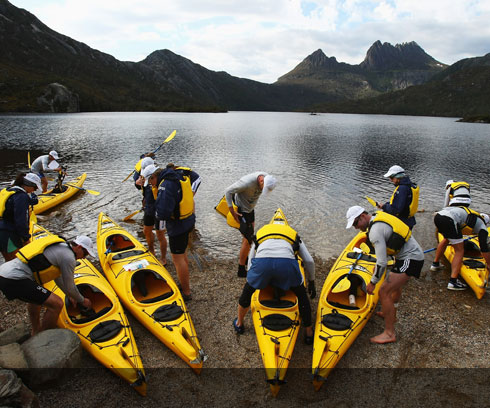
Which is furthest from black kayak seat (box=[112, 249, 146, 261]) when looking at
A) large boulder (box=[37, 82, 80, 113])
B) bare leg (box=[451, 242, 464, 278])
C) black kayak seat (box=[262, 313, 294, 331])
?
large boulder (box=[37, 82, 80, 113])

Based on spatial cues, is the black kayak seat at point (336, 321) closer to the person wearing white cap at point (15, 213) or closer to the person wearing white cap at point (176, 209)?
the person wearing white cap at point (176, 209)

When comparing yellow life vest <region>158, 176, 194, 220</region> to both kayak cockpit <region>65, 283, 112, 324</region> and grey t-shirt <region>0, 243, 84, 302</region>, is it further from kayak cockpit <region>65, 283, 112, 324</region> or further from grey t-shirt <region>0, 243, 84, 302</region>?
kayak cockpit <region>65, 283, 112, 324</region>

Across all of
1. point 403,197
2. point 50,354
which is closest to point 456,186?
point 403,197

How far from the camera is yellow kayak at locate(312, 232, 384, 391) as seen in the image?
4.81 meters

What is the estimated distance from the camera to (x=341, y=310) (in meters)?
5.83

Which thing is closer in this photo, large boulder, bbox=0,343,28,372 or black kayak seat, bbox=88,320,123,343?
large boulder, bbox=0,343,28,372

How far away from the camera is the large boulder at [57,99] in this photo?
9407 centimetres

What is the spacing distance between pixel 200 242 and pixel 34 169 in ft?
28.3

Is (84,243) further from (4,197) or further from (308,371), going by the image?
(308,371)

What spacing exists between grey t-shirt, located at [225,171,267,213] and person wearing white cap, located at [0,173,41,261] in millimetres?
4150

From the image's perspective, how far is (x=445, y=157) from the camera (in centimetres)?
3072

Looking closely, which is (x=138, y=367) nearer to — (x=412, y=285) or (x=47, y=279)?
(x=47, y=279)

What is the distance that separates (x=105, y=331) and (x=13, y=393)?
1547 mm

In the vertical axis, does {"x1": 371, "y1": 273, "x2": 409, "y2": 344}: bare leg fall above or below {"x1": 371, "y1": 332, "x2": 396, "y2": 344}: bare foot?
above
